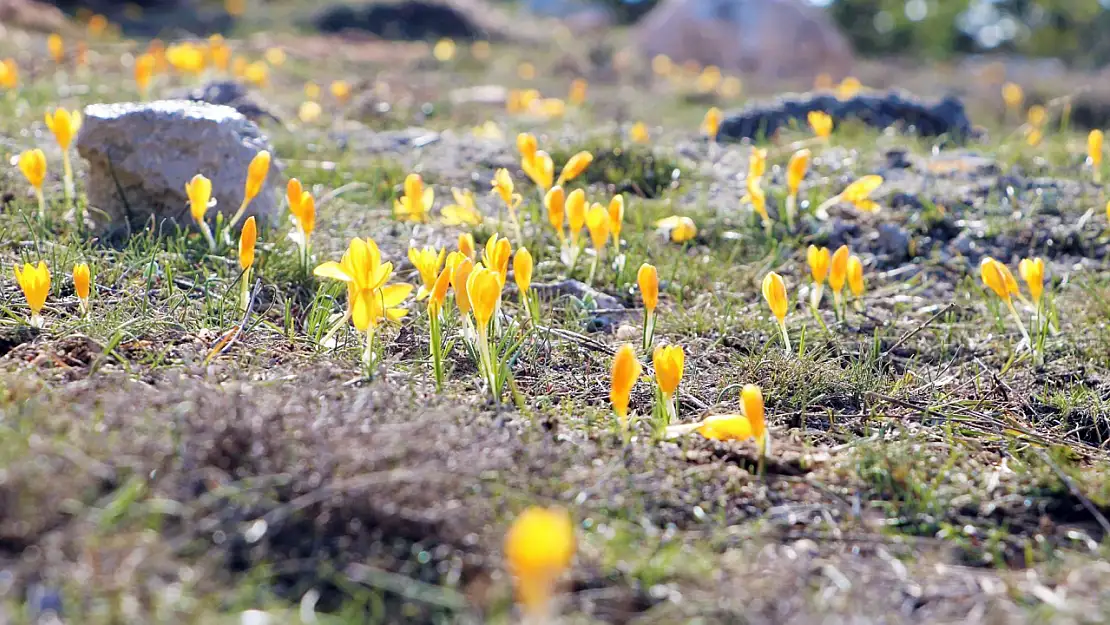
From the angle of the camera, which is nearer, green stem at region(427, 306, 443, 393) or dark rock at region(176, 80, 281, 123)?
green stem at region(427, 306, 443, 393)

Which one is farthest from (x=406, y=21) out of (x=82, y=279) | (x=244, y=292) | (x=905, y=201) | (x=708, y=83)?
(x=82, y=279)

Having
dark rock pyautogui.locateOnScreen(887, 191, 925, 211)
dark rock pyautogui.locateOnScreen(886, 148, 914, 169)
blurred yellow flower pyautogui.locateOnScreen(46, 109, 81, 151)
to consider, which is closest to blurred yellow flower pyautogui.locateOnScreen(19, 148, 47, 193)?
blurred yellow flower pyautogui.locateOnScreen(46, 109, 81, 151)

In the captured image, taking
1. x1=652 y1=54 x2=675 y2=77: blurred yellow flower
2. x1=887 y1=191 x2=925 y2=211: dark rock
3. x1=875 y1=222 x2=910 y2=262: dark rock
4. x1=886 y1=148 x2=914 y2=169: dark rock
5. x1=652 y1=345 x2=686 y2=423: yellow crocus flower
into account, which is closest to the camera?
x1=652 y1=345 x2=686 y2=423: yellow crocus flower

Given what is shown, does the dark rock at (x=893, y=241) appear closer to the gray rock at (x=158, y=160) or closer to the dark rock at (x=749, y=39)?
the gray rock at (x=158, y=160)

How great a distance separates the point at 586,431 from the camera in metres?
2.44

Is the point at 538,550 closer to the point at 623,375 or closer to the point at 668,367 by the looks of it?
the point at 623,375

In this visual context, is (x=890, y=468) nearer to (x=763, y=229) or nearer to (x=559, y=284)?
(x=559, y=284)

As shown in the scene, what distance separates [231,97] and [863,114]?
399cm

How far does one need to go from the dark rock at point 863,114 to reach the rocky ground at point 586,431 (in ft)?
5.70

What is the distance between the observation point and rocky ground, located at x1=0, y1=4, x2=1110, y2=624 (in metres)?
1.74

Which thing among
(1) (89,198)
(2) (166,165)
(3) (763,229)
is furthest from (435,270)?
(3) (763,229)

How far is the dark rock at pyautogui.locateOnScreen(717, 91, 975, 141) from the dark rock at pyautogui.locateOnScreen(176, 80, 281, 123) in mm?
2783

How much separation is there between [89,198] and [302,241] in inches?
39.0

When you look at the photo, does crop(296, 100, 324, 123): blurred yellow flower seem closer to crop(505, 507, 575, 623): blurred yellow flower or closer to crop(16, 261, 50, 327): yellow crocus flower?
crop(16, 261, 50, 327): yellow crocus flower
